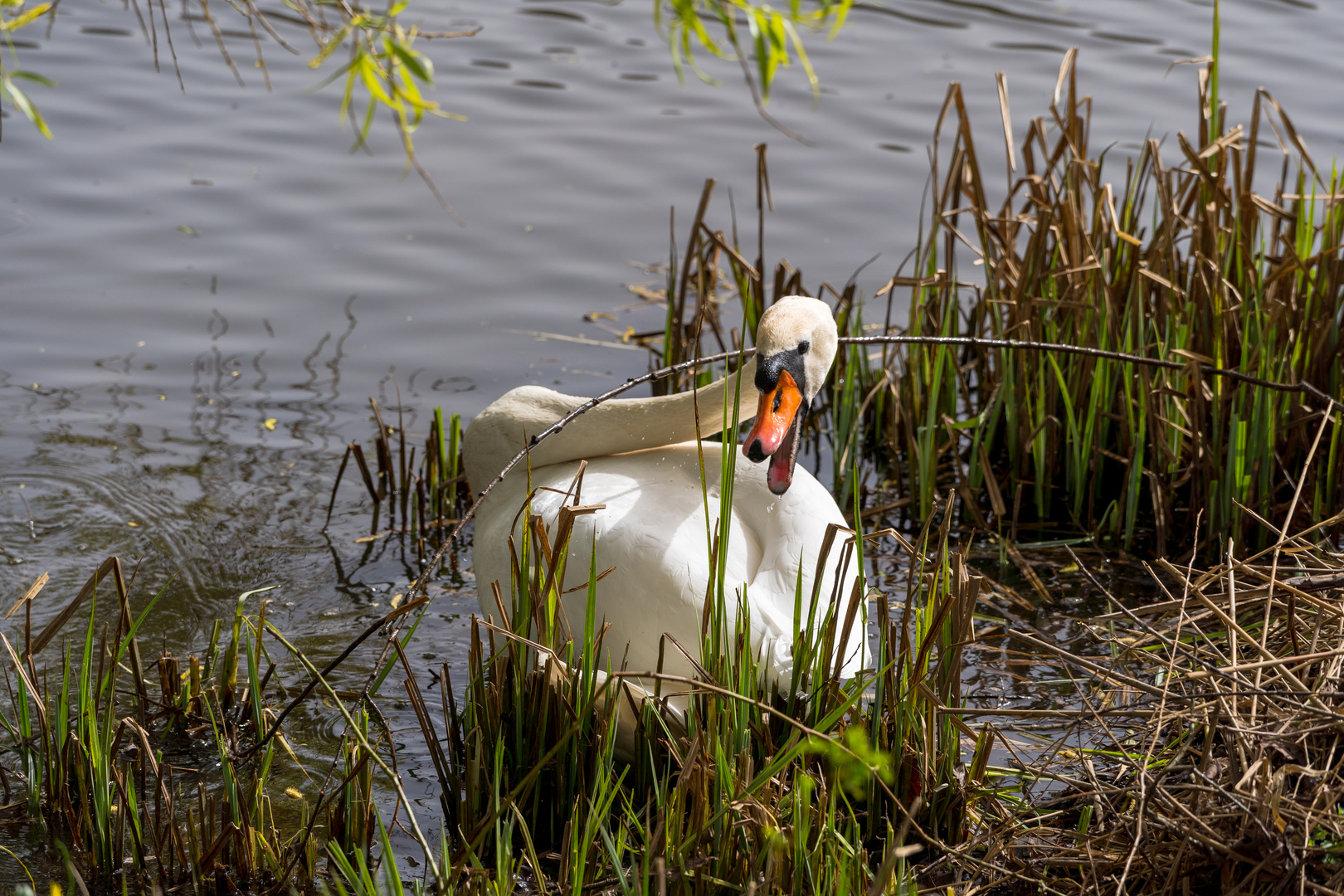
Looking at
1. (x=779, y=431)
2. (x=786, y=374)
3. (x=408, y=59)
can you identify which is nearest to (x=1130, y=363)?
(x=786, y=374)

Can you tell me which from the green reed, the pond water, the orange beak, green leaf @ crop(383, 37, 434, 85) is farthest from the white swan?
green leaf @ crop(383, 37, 434, 85)

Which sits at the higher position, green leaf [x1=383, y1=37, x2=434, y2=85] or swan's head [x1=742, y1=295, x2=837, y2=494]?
green leaf [x1=383, y1=37, x2=434, y2=85]

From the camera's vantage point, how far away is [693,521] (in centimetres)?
351

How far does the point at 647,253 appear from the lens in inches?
322

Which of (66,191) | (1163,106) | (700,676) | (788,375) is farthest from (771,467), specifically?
(1163,106)

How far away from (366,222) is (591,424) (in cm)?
472

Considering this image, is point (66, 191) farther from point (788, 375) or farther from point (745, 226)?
point (788, 375)

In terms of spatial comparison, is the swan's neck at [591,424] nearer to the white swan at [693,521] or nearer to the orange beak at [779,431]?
the white swan at [693,521]

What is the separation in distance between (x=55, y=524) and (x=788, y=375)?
3364mm

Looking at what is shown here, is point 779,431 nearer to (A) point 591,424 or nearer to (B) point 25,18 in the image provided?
(A) point 591,424

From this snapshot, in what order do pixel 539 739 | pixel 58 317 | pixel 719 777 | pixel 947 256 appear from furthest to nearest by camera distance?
pixel 58 317 → pixel 947 256 → pixel 539 739 → pixel 719 777

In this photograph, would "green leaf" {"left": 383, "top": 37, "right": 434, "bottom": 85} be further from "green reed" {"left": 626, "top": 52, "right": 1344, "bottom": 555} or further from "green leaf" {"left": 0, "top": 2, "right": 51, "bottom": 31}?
"green reed" {"left": 626, "top": 52, "right": 1344, "bottom": 555}

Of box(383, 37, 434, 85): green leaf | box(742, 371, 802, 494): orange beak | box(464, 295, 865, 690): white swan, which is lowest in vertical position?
box(464, 295, 865, 690): white swan

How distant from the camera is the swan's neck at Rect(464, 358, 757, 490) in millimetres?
4016
